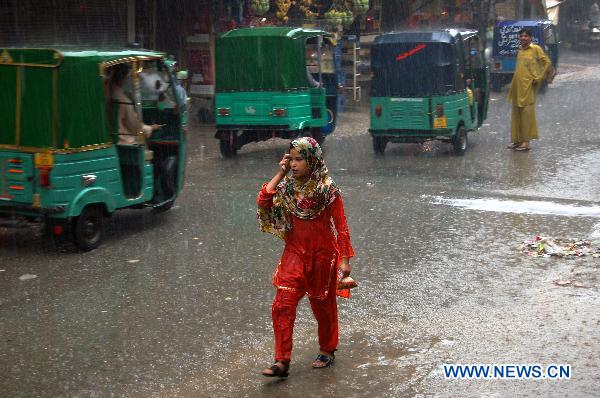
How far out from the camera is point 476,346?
6301 mm

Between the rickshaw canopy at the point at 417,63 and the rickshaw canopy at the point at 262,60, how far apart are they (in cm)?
128

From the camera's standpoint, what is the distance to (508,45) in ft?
94.4

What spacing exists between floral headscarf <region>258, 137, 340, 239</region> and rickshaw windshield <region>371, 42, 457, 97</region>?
391 inches

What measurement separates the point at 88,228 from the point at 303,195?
401 cm

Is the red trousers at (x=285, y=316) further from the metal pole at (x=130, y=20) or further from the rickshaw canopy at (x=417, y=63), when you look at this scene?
the metal pole at (x=130, y=20)

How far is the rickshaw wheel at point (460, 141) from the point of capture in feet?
51.5

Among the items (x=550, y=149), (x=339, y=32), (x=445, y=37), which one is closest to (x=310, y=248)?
(x=445, y=37)

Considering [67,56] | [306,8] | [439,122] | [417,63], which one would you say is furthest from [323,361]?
[306,8]

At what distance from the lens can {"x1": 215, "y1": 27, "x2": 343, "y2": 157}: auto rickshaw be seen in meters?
15.3

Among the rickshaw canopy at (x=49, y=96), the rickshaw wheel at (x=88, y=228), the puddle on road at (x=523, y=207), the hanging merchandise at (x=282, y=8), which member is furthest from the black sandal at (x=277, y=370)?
the hanging merchandise at (x=282, y=8)

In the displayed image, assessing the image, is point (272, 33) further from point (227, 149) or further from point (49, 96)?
point (49, 96)

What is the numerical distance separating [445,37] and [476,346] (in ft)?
32.5

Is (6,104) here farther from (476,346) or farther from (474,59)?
(474,59)

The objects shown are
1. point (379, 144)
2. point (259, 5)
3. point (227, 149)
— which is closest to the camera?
point (227, 149)
